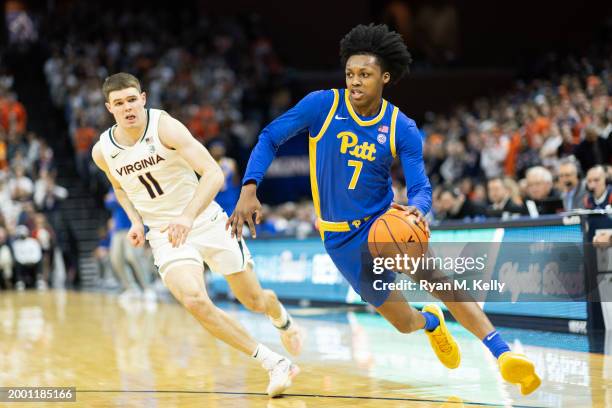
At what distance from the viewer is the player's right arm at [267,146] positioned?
5453mm

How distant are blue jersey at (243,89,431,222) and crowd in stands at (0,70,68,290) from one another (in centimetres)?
1398

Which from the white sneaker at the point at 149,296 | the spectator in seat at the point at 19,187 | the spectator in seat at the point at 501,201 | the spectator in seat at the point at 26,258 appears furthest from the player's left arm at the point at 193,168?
the spectator in seat at the point at 19,187

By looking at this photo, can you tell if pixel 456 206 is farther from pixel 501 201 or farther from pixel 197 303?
pixel 197 303

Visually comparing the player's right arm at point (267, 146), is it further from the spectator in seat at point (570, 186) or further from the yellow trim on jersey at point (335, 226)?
the spectator in seat at point (570, 186)

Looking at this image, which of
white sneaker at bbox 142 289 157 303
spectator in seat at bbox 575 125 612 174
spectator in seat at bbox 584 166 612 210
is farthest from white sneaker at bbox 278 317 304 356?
white sneaker at bbox 142 289 157 303

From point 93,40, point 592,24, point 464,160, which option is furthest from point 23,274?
point 592,24

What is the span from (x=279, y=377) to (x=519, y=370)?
5.23ft

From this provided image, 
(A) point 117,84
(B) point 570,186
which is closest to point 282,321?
(A) point 117,84

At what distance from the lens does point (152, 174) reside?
6555 millimetres

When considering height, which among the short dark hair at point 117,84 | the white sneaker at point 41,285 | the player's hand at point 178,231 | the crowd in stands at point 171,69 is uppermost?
the crowd in stands at point 171,69

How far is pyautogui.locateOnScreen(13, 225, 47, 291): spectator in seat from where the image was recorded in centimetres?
1875

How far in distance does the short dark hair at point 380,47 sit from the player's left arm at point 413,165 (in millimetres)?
323

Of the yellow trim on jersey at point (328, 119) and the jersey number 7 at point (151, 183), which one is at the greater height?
the yellow trim on jersey at point (328, 119)

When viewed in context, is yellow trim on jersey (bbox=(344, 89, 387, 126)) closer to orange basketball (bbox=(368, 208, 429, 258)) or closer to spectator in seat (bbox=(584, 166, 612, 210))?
orange basketball (bbox=(368, 208, 429, 258))
